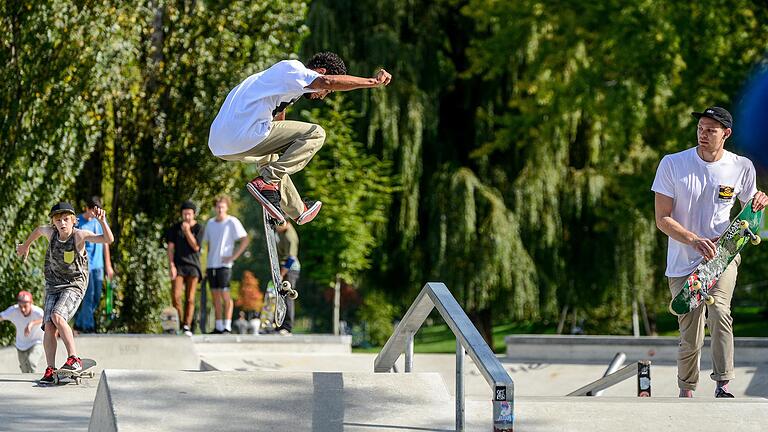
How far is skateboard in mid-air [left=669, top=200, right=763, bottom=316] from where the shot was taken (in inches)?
269

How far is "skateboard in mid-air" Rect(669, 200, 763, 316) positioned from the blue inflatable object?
6.89m

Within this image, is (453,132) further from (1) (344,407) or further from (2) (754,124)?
(1) (344,407)

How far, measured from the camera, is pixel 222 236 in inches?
509

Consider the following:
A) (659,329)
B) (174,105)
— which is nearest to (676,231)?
(174,105)

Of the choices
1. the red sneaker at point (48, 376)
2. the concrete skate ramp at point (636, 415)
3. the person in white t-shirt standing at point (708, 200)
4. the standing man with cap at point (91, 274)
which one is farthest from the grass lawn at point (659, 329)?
the concrete skate ramp at point (636, 415)

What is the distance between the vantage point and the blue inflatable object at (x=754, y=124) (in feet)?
46.4

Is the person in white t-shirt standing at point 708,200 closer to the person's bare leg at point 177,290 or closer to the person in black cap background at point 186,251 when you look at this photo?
the person in black cap background at point 186,251

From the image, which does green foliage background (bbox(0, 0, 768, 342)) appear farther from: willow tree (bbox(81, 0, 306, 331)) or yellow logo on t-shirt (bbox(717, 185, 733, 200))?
yellow logo on t-shirt (bbox(717, 185, 733, 200))

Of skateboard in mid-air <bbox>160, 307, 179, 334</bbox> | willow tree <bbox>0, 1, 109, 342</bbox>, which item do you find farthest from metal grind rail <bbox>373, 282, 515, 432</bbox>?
willow tree <bbox>0, 1, 109, 342</bbox>

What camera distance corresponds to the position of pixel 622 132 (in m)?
21.9

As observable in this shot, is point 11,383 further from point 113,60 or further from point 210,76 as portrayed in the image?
point 210,76

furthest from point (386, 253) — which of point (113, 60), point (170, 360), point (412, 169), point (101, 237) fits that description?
point (101, 237)

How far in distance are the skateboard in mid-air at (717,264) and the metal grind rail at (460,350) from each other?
159cm

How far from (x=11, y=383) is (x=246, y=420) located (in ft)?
10.9
